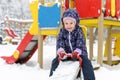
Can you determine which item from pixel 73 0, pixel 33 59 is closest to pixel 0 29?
pixel 33 59

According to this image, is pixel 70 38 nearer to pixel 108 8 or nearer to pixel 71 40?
pixel 71 40

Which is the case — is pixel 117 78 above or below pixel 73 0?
below

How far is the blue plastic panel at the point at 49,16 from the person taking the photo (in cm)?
451

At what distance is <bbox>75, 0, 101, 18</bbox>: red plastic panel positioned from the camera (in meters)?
4.40

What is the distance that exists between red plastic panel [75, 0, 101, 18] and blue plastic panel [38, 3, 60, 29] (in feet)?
1.18

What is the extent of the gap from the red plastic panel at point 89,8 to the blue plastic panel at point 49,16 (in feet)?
1.18

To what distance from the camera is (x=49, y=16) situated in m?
4.62

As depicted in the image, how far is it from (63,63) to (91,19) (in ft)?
6.74

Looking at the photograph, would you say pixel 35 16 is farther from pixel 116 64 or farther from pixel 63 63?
pixel 63 63

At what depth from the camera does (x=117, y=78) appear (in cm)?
371

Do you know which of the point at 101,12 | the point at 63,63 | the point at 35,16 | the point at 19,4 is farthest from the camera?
the point at 19,4

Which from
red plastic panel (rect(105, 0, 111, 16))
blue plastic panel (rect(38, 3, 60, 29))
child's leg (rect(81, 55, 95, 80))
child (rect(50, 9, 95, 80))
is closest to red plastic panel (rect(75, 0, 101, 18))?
red plastic panel (rect(105, 0, 111, 16))

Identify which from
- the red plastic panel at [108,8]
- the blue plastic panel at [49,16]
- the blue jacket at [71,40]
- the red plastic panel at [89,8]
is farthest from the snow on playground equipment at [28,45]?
the blue jacket at [71,40]

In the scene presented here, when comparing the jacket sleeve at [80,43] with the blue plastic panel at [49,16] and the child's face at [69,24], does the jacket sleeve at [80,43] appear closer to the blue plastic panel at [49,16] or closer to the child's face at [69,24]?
the child's face at [69,24]
